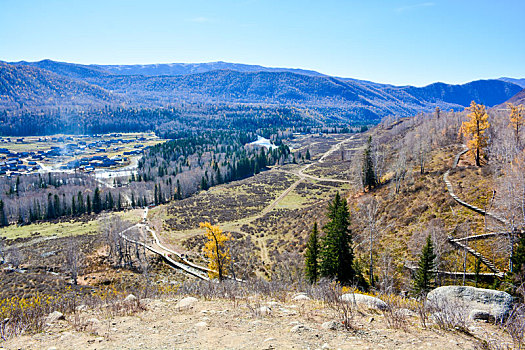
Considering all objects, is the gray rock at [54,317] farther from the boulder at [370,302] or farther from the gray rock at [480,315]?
the gray rock at [480,315]

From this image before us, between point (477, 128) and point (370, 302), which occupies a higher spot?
point (477, 128)

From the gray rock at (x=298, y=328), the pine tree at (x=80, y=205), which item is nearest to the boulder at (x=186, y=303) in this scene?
the gray rock at (x=298, y=328)

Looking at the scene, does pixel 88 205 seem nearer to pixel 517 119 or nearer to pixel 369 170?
pixel 369 170

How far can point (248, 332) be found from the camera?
8375 millimetres

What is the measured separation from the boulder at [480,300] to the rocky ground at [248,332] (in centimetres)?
88

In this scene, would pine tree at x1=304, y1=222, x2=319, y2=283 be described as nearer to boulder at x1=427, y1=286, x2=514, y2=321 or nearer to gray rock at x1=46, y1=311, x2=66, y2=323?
boulder at x1=427, y1=286, x2=514, y2=321

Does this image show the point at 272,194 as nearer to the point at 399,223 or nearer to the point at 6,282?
the point at 399,223

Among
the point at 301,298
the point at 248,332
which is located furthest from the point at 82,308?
the point at 301,298

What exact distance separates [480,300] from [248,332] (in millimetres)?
9084

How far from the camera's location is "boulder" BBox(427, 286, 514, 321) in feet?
32.6

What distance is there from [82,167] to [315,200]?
141 metres

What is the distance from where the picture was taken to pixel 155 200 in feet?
319

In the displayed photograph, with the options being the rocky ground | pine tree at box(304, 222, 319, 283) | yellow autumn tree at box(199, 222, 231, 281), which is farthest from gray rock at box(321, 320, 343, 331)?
yellow autumn tree at box(199, 222, 231, 281)

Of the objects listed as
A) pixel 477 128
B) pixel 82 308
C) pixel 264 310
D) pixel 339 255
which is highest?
pixel 477 128
